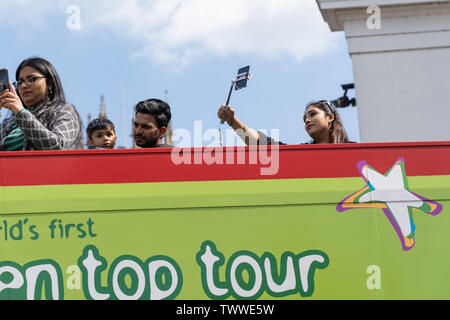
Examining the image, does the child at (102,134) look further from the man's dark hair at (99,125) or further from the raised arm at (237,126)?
the raised arm at (237,126)

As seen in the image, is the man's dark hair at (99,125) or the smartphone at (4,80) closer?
the smartphone at (4,80)

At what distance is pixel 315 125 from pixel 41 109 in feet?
5.27

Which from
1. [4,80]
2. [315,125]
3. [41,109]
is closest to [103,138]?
[41,109]

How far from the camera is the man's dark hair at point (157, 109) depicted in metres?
3.35

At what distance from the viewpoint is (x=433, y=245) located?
8.93ft

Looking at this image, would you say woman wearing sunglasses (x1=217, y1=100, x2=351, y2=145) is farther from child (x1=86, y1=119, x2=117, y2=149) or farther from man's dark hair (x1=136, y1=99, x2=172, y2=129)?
child (x1=86, y1=119, x2=117, y2=149)

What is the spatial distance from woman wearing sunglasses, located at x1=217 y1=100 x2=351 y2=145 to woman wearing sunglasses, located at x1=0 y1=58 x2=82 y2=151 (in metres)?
0.94

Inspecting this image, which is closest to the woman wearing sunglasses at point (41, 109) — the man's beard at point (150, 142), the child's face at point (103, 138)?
the man's beard at point (150, 142)

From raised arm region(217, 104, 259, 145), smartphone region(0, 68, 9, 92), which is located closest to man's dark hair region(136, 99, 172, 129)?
raised arm region(217, 104, 259, 145)

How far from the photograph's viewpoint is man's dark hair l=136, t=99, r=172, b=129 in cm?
335

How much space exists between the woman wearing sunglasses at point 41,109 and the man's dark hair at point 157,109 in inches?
16.2

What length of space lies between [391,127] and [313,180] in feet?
18.4

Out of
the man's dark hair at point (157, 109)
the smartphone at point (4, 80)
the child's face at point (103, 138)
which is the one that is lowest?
the child's face at point (103, 138)

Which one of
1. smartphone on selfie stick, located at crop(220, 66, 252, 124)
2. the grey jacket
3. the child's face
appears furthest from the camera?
the child's face
